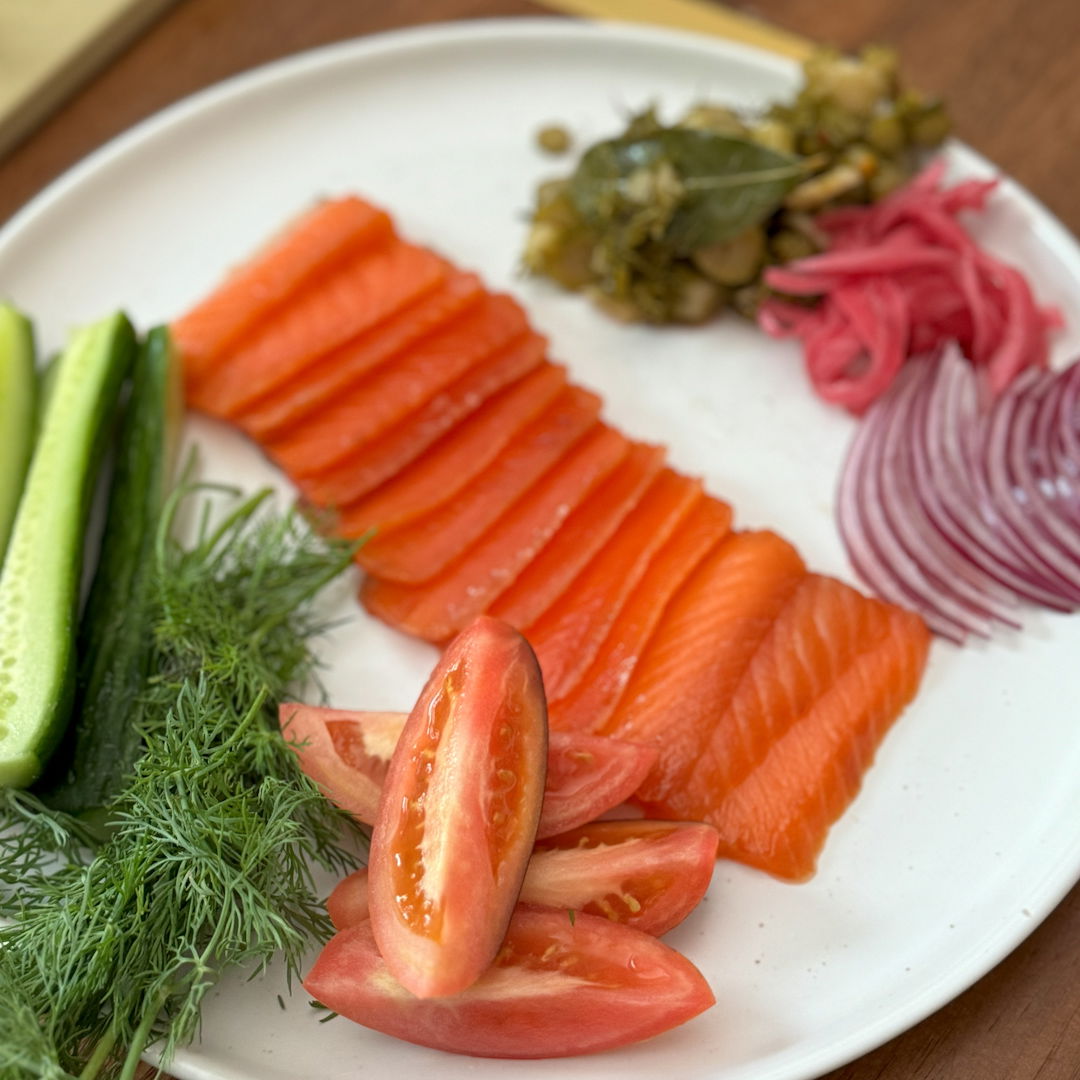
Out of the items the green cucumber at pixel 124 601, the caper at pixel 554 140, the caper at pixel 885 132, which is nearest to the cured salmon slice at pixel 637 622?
the green cucumber at pixel 124 601

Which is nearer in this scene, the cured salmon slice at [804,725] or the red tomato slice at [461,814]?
the red tomato slice at [461,814]

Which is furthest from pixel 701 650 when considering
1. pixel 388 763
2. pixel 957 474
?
pixel 957 474

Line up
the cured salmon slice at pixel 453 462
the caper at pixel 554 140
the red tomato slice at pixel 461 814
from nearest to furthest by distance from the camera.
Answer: the red tomato slice at pixel 461 814 → the cured salmon slice at pixel 453 462 → the caper at pixel 554 140

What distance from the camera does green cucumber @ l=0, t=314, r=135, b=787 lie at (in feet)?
7.52

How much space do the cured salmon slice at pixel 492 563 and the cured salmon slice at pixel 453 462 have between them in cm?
15

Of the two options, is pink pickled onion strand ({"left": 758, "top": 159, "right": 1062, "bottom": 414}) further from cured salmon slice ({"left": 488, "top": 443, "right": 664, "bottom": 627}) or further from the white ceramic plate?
cured salmon slice ({"left": 488, "top": 443, "right": 664, "bottom": 627})

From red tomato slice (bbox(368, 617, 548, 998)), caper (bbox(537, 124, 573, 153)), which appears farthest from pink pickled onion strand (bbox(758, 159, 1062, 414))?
red tomato slice (bbox(368, 617, 548, 998))

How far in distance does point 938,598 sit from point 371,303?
1.69 m

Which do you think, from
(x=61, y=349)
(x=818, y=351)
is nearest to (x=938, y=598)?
(x=818, y=351)

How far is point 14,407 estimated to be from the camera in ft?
9.38

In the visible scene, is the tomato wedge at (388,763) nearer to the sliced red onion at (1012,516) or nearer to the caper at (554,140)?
the sliced red onion at (1012,516)

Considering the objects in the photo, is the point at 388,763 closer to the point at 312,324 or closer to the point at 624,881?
the point at 624,881

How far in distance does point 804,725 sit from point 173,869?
140cm

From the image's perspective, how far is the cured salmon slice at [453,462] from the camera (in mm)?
2869
